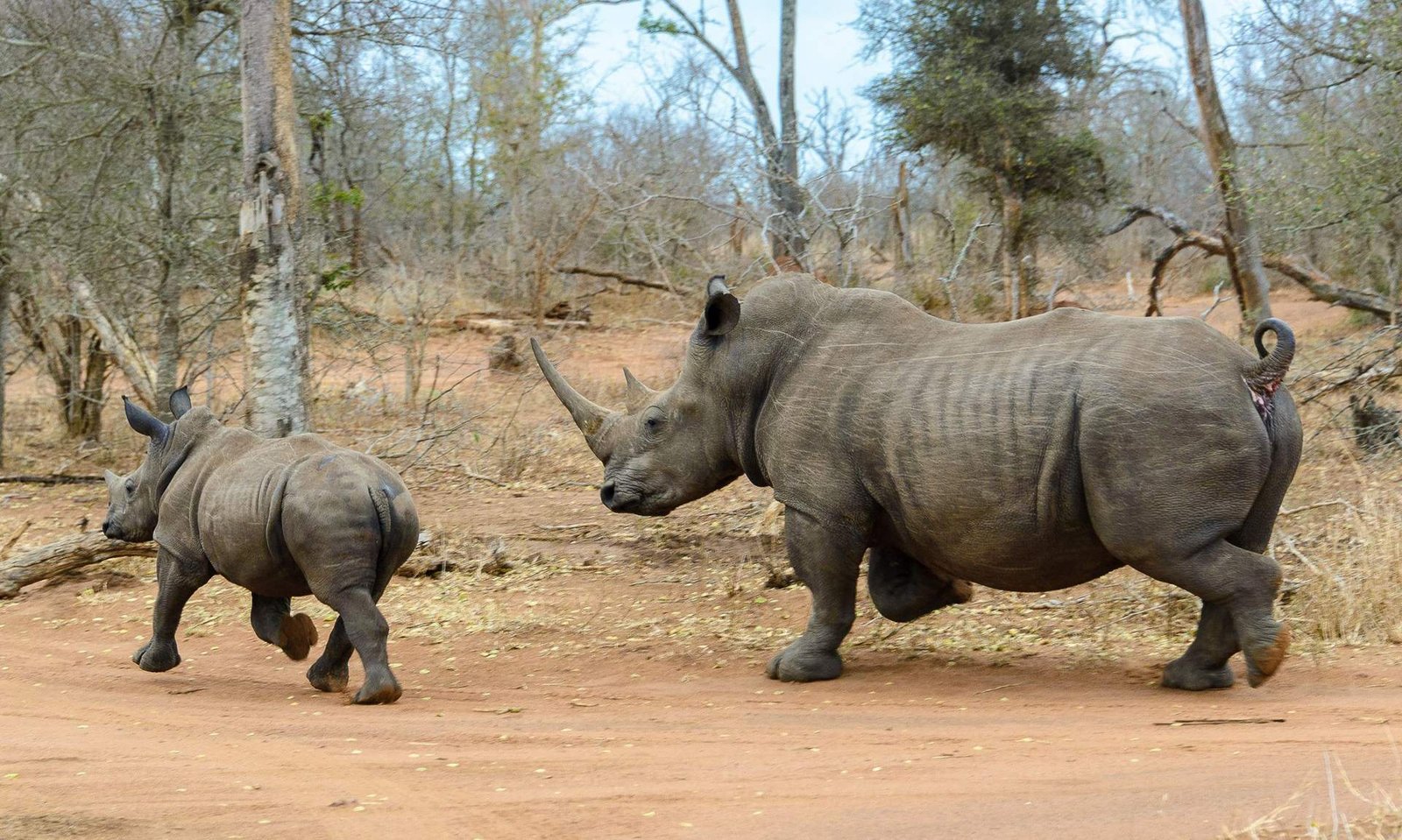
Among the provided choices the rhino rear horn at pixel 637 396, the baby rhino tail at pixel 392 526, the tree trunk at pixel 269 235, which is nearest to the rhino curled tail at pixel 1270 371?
the rhino rear horn at pixel 637 396

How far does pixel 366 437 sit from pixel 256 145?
516cm

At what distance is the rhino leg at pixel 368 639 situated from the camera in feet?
22.3

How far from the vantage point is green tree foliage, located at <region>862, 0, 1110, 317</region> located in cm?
2031

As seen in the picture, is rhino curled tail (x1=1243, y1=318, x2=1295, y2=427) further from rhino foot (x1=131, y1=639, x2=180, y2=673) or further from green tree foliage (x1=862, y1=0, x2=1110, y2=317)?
green tree foliage (x1=862, y1=0, x2=1110, y2=317)

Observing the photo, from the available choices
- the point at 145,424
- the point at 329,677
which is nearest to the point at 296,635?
the point at 329,677

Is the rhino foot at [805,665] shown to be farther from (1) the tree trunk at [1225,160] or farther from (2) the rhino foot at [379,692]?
(1) the tree trunk at [1225,160]

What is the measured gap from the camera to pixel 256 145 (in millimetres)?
10992

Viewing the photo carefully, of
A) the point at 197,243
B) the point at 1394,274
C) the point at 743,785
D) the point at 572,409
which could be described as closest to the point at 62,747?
the point at 743,785

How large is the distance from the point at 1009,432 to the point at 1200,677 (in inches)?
55.2

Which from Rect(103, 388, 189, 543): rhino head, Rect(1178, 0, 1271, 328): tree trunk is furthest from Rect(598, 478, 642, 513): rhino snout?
Rect(1178, 0, 1271, 328): tree trunk

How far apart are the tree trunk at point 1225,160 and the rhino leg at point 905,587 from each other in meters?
9.80

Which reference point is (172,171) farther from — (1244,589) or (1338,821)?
(1338,821)

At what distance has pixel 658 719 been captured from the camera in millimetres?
6312

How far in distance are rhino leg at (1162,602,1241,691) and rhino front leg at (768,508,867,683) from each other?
162cm
